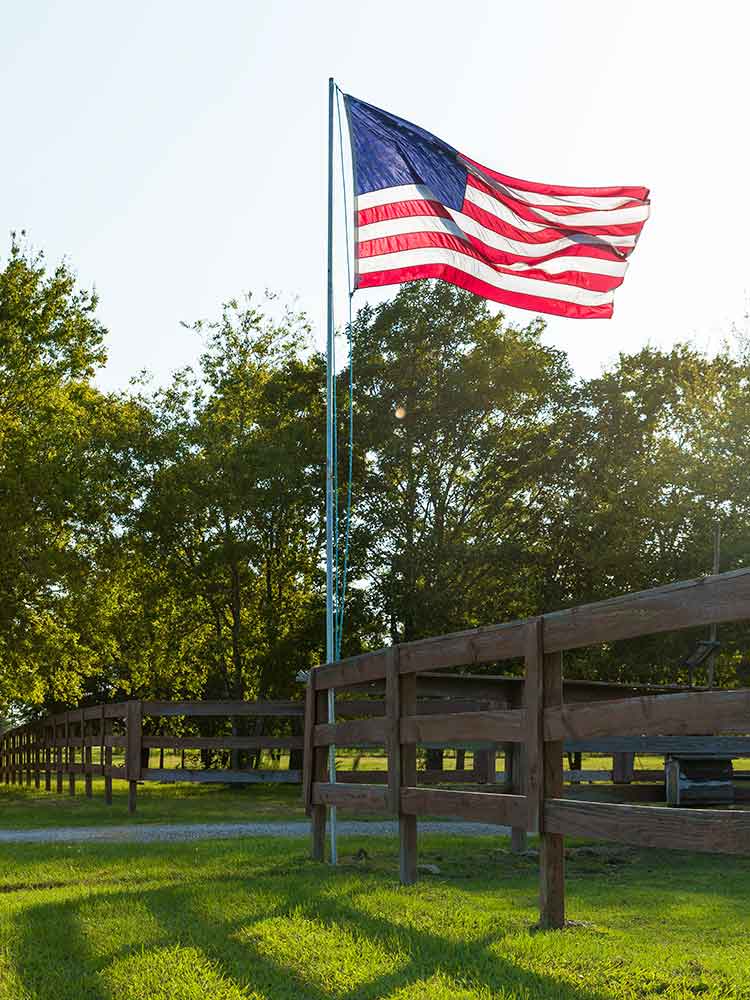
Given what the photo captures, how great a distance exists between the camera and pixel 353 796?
9055 mm

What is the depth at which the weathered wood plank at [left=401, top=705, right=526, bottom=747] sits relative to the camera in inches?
260

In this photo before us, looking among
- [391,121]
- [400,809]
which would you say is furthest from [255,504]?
[400,809]

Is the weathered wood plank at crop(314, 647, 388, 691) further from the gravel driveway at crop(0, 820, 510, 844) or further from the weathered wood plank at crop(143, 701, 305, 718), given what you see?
the weathered wood plank at crop(143, 701, 305, 718)

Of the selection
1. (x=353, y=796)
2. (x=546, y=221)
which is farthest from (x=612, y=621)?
(x=546, y=221)

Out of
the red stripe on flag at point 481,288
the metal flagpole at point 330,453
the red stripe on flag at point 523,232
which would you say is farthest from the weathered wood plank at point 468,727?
the red stripe on flag at point 523,232

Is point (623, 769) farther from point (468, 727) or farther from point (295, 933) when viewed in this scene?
point (295, 933)

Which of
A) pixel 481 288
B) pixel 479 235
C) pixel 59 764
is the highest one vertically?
pixel 479 235

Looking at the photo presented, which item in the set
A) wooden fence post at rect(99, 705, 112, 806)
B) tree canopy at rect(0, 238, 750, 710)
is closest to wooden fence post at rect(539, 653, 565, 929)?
wooden fence post at rect(99, 705, 112, 806)

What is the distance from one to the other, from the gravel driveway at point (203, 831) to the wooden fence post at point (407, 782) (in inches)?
134

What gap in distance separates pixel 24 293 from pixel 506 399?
13.2m

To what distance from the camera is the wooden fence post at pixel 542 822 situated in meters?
6.24

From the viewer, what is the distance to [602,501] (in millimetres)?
31234

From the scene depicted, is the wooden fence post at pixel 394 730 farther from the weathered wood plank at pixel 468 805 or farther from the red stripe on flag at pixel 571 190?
the red stripe on flag at pixel 571 190

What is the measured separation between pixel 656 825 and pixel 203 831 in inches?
331
